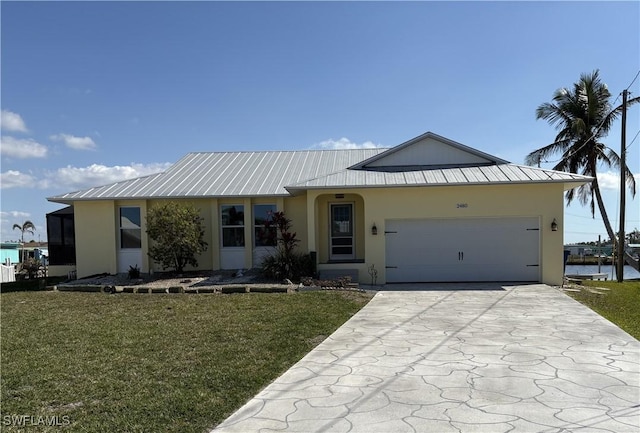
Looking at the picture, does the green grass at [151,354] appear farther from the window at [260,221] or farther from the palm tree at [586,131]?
the palm tree at [586,131]

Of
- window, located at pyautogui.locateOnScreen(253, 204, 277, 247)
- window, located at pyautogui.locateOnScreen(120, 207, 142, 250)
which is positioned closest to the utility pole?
window, located at pyautogui.locateOnScreen(253, 204, 277, 247)

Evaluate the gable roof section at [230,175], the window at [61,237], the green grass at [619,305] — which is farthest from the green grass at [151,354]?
the window at [61,237]

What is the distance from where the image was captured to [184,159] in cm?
1984

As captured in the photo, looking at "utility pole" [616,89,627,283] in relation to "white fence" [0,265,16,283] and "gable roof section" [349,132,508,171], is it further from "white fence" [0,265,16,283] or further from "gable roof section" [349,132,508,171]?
"white fence" [0,265,16,283]

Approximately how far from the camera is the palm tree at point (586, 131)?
22.8 metres

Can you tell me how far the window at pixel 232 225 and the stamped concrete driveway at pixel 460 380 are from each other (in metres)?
8.54

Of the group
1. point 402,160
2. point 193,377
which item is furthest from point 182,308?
point 402,160

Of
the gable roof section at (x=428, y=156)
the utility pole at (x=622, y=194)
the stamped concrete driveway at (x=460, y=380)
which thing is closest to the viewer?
the stamped concrete driveway at (x=460, y=380)

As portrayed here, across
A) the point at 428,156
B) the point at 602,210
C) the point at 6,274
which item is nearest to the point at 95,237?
the point at 6,274

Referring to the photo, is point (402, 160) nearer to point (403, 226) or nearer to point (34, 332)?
point (403, 226)

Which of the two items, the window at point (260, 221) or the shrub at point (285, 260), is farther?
the window at point (260, 221)

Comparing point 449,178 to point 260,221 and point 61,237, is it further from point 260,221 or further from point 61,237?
point 61,237

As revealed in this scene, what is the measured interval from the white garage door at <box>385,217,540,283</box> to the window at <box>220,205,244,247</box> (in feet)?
17.8

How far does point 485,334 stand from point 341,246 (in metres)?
9.11
